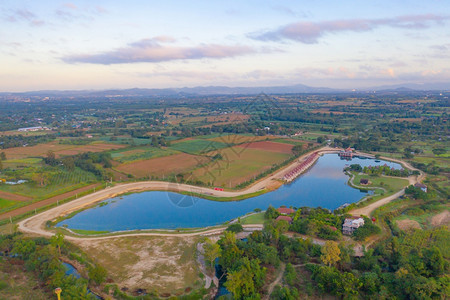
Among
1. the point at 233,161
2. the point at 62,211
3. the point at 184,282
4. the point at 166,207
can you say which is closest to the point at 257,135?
the point at 233,161

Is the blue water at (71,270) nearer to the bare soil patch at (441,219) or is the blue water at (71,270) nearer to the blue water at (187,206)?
the blue water at (187,206)

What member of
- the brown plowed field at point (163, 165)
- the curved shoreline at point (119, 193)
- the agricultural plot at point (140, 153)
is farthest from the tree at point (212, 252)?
the agricultural plot at point (140, 153)

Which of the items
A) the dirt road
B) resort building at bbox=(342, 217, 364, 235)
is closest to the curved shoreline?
the dirt road

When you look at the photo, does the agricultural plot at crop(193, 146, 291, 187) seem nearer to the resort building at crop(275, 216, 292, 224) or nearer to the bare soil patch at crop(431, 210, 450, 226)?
the resort building at crop(275, 216, 292, 224)

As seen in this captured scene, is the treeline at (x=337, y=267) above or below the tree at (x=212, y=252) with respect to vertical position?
below

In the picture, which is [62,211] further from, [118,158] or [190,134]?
[190,134]

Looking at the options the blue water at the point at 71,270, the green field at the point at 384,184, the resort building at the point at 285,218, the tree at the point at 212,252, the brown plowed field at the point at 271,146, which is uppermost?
the brown plowed field at the point at 271,146
